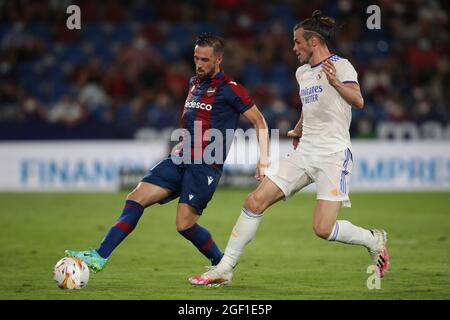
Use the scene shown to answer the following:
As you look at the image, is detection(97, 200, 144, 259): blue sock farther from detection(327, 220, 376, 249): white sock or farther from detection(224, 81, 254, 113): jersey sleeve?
detection(327, 220, 376, 249): white sock

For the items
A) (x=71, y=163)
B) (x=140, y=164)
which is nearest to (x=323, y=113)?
(x=140, y=164)

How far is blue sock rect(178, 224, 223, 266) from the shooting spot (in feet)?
29.3

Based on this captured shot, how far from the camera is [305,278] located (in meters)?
9.03

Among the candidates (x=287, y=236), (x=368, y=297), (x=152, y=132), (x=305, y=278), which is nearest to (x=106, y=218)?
(x=287, y=236)

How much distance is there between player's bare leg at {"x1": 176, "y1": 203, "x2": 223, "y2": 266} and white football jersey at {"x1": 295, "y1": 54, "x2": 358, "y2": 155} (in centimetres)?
126

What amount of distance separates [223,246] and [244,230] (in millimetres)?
3295

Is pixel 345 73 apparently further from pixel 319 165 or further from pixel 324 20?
pixel 319 165

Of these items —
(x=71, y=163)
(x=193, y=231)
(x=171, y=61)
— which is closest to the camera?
(x=193, y=231)

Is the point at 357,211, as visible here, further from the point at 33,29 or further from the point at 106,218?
the point at 33,29

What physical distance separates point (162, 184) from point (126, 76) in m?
12.9

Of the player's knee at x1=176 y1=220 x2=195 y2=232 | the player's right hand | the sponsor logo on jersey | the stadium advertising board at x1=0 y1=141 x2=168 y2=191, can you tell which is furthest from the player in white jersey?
the stadium advertising board at x1=0 y1=141 x2=168 y2=191

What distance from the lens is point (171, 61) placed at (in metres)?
22.5

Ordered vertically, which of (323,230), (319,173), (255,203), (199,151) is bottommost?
(323,230)

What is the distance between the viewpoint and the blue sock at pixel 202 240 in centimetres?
893
